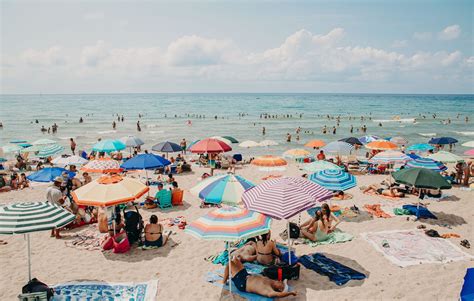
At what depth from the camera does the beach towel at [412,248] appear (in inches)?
318

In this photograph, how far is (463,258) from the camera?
8125 millimetres

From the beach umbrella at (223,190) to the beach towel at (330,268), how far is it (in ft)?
7.48

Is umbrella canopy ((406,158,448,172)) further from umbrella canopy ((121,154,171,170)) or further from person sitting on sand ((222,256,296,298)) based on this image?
umbrella canopy ((121,154,171,170))

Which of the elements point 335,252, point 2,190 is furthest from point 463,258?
point 2,190

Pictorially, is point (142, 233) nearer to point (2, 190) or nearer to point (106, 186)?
point (106, 186)

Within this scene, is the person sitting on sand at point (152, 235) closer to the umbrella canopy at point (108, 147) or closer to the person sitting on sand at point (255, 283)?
the person sitting on sand at point (255, 283)

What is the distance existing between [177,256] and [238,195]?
7.57 feet

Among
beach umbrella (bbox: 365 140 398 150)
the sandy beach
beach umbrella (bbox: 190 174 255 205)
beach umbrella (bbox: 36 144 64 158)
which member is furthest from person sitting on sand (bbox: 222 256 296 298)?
beach umbrella (bbox: 36 144 64 158)

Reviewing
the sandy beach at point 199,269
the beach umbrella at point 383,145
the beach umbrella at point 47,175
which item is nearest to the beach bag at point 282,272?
the sandy beach at point 199,269

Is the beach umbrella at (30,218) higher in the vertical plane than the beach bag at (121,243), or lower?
higher

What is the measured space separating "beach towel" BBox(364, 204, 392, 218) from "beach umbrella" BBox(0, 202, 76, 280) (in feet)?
32.0

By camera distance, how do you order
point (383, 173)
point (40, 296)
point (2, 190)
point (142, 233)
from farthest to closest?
point (383, 173)
point (2, 190)
point (142, 233)
point (40, 296)

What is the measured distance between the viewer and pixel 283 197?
6953 mm

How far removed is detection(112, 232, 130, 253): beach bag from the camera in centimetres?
860
